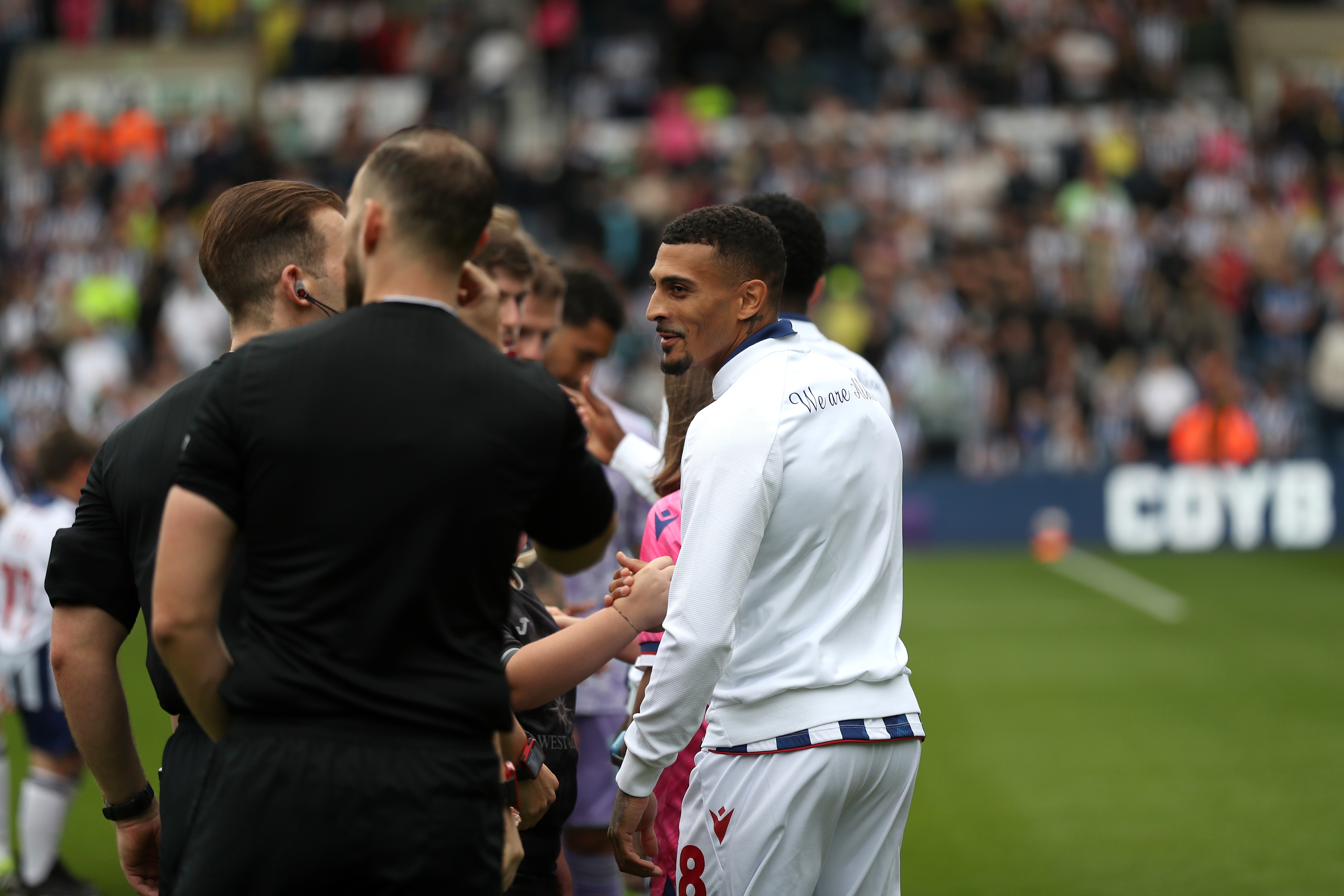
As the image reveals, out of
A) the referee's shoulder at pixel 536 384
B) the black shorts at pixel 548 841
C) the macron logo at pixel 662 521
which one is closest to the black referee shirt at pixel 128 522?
the referee's shoulder at pixel 536 384

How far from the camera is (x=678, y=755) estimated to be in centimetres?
331

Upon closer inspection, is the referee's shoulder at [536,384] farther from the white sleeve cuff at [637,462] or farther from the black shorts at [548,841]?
the white sleeve cuff at [637,462]

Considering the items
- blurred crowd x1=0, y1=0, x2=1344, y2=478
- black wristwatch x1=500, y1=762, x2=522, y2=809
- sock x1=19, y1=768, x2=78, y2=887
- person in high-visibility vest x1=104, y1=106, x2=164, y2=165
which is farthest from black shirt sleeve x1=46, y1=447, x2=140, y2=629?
person in high-visibility vest x1=104, y1=106, x2=164, y2=165

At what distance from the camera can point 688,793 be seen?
10.5ft

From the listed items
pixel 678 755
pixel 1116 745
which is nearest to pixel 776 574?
pixel 678 755

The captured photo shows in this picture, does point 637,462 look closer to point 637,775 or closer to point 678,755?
point 678,755

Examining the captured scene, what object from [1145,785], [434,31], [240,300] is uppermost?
[434,31]

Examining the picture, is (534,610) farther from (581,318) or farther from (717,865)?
(581,318)

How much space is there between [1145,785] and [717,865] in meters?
5.36

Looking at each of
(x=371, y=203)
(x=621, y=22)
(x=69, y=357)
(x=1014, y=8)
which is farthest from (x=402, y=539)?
(x=1014, y=8)

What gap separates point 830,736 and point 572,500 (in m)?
0.91

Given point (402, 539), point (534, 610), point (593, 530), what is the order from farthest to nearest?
1. point (534, 610)
2. point (593, 530)
3. point (402, 539)

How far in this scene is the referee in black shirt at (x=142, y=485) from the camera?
2721mm

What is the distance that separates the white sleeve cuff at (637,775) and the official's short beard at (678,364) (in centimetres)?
87
